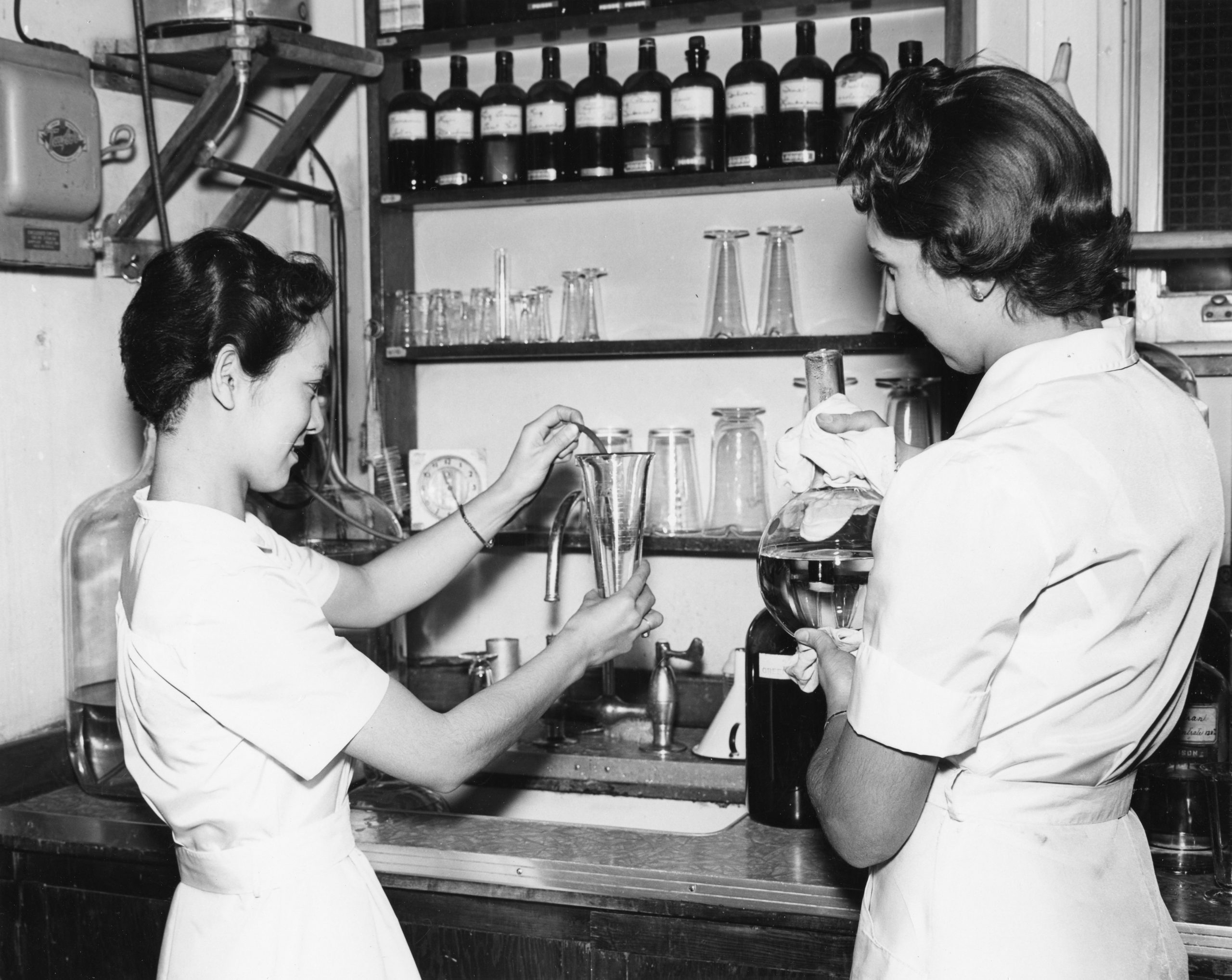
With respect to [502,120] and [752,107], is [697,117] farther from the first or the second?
[502,120]

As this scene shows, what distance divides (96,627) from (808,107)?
1577 millimetres

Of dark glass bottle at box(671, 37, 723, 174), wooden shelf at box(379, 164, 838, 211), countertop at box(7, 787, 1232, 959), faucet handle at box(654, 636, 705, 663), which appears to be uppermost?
dark glass bottle at box(671, 37, 723, 174)

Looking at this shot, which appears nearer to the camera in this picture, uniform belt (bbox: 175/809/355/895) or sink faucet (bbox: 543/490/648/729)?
uniform belt (bbox: 175/809/355/895)

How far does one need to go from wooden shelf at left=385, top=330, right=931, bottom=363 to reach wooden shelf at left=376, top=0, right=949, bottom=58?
2.01 ft

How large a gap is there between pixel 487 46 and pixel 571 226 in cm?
41

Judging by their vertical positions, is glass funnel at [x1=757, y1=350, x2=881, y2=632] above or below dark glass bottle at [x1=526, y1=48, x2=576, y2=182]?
below

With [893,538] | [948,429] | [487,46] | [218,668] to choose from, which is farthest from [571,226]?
[893,538]

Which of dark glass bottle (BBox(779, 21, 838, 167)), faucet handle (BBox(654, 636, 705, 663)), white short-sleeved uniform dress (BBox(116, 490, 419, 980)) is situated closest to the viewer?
white short-sleeved uniform dress (BBox(116, 490, 419, 980))

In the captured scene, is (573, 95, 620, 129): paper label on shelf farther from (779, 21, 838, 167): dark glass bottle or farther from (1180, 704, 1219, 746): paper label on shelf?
(1180, 704, 1219, 746): paper label on shelf

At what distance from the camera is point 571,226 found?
2697 mm

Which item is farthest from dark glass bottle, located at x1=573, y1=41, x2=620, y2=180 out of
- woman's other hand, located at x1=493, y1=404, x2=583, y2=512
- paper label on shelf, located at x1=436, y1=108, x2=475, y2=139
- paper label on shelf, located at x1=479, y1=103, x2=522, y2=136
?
woman's other hand, located at x1=493, y1=404, x2=583, y2=512

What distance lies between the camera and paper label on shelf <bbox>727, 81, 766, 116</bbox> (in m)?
2.35

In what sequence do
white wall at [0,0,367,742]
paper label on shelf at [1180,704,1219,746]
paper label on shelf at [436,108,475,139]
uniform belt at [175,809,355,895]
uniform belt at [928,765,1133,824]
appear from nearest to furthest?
uniform belt at [928,765,1133,824] < uniform belt at [175,809,355,895] < paper label on shelf at [1180,704,1219,746] < white wall at [0,0,367,742] < paper label on shelf at [436,108,475,139]

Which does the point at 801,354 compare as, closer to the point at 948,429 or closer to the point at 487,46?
the point at 948,429
